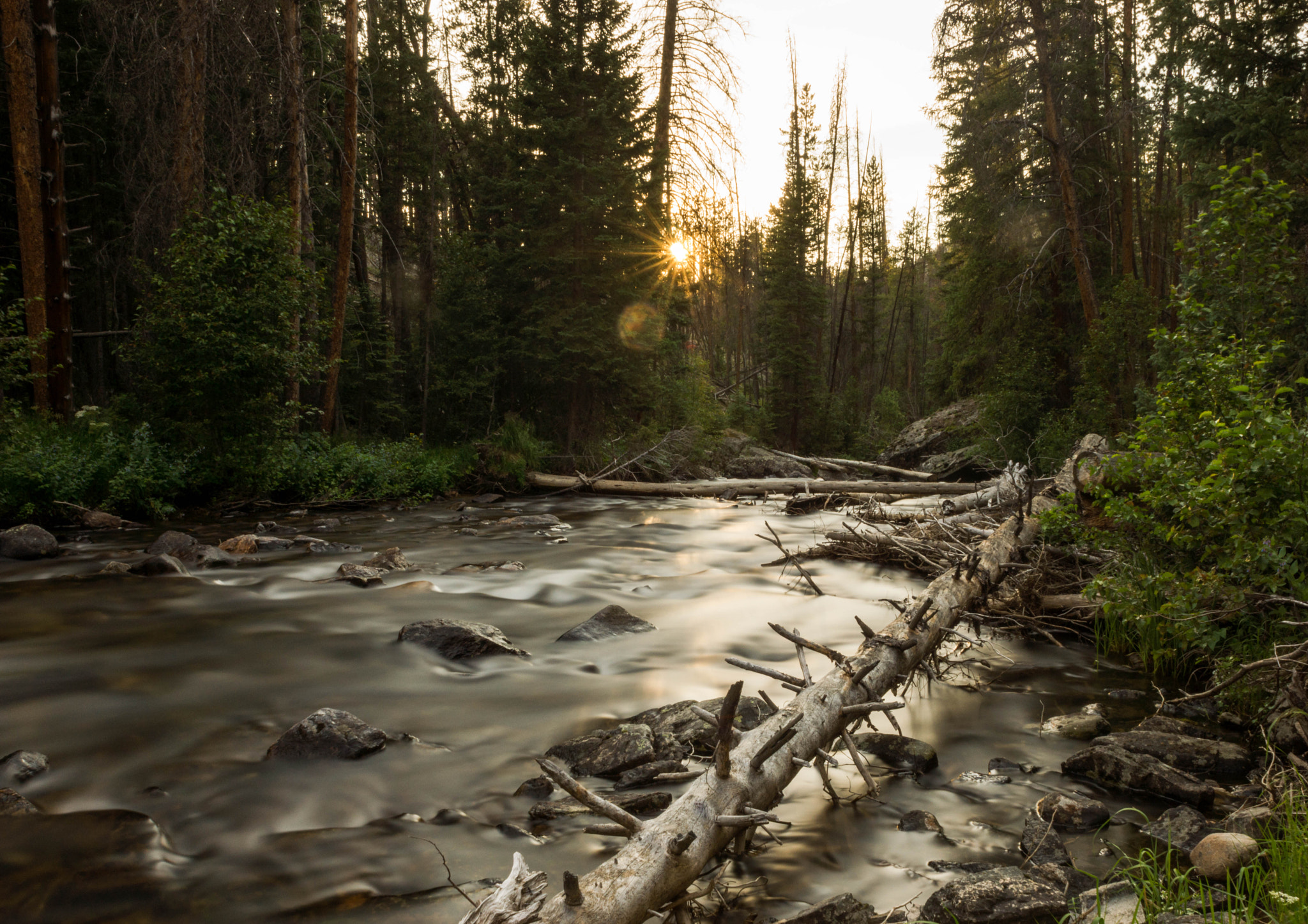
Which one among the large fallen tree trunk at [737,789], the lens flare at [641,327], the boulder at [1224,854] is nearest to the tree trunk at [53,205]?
the lens flare at [641,327]

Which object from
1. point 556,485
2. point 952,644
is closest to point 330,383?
point 556,485

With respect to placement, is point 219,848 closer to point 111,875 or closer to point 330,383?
point 111,875

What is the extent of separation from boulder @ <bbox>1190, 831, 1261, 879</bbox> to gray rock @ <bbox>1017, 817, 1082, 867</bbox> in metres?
0.46

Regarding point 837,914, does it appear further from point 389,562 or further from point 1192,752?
point 389,562

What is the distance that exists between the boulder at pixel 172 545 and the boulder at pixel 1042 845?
29.8 feet

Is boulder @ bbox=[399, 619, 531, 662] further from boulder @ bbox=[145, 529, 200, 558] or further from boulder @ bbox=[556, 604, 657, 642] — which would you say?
boulder @ bbox=[145, 529, 200, 558]

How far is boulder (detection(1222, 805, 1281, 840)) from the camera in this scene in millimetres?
2816

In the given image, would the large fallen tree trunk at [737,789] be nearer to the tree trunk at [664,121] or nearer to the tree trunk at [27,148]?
the tree trunk at [27,148]

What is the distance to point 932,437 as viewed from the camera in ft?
86.4

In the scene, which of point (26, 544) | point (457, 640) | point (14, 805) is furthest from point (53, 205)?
point (14, 805)

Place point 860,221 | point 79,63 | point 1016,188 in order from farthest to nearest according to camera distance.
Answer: point 860,221 → point 1016,188 → point 79,63

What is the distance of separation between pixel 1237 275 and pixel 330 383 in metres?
15.5

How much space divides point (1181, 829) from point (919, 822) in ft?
3.46

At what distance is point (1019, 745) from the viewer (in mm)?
4305
